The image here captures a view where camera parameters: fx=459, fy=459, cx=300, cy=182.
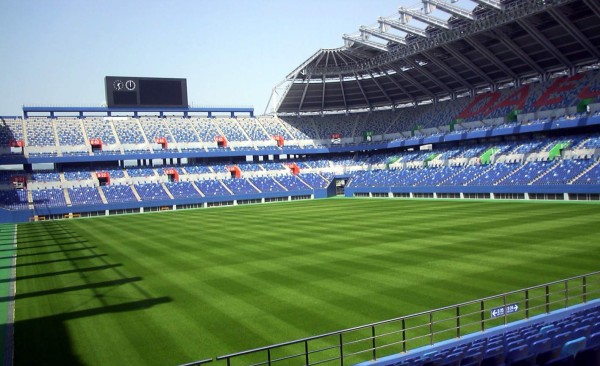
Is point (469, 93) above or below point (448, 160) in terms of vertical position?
above

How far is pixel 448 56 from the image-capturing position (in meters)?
61.1

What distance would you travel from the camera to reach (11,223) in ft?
195

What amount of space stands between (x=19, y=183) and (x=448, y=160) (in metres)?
63.2

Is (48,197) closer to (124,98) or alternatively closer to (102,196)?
(102,196)

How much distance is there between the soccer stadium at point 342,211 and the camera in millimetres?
13500

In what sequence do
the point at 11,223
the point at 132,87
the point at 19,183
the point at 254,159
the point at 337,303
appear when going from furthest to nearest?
the point at 254,159 → the point at 132,87 → the point at 19,183 → the point at 11,223 → the point at 337,303

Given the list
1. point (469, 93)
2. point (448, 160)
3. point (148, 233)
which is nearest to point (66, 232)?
point (148, 233)

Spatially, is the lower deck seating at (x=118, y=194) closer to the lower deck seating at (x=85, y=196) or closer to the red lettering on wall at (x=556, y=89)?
the lower deck seating at (x=85, y=196)

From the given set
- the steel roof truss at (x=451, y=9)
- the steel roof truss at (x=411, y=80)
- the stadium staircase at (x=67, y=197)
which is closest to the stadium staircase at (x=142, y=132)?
the stadium staircase at (x=67, y=197)

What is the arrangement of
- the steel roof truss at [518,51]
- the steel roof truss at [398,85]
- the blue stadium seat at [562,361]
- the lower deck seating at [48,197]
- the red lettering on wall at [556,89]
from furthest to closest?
the steel roof truss at [398,85]
the lower deck seating at [48,197]
the red lettering on wall at [556,89]
the steel roof truss at [518,51]
the blue stadium seat at [562,361]

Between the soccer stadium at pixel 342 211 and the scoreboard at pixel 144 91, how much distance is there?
0.27 metres

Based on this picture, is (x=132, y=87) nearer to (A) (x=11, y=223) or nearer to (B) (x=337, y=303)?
(A) (x=11, y=223)

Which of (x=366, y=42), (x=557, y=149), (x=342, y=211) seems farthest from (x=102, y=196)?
(x=557, y=149)

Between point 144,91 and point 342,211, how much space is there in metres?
46.5
